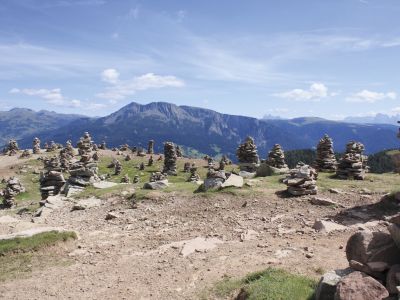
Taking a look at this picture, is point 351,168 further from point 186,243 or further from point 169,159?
point 169,159

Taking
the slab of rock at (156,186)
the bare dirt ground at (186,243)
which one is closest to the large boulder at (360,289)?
the bare dirt ground at (186,243)

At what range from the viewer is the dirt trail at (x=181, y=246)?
19391mm

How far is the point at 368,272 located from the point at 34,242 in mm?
19563

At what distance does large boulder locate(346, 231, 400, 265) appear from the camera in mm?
13797

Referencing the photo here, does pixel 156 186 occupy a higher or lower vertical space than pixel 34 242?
higher

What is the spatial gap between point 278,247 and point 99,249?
1068cm

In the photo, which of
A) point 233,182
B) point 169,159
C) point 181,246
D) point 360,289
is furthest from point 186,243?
point 169,159

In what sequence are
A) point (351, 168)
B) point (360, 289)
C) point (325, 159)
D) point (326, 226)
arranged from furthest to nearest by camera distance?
1. point (325, 159)
2. point (351, 168)
3. point (326, 226)
4. point (360, 289)

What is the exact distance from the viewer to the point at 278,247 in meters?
22.3

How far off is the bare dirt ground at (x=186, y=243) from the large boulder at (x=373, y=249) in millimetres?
3502

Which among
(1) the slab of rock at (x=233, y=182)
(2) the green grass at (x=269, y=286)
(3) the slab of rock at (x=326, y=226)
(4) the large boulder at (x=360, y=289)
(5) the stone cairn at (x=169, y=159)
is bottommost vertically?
(5) the stone cairn at (x=169, y=159)

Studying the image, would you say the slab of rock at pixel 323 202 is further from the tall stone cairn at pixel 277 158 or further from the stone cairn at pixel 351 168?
the tall stone cairn at pixel 277 158

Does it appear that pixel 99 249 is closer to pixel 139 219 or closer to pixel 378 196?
pixel 139 219

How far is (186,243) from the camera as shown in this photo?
79.4 feet
